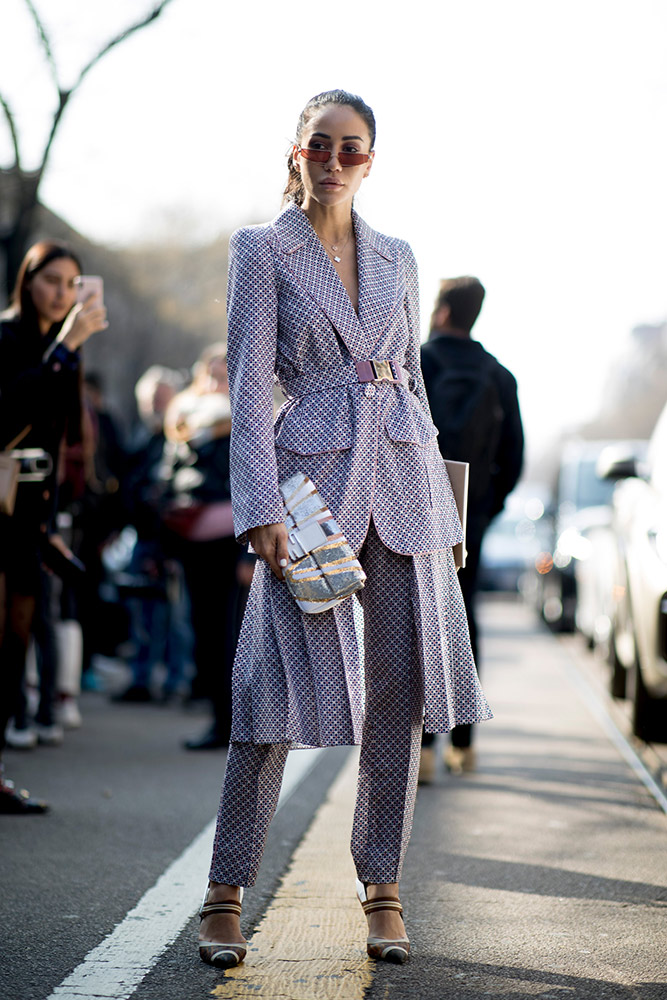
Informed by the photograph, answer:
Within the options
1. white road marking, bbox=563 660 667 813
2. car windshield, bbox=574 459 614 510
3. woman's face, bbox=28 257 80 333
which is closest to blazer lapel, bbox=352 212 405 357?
woman's face, bbox=28 257 80 333

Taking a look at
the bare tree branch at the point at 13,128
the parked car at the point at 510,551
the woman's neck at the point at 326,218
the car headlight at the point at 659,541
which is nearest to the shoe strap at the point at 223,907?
the woman's neck at the point at 326,218

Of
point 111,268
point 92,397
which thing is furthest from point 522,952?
point 111,268

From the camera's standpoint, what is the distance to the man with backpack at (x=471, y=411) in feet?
21.5

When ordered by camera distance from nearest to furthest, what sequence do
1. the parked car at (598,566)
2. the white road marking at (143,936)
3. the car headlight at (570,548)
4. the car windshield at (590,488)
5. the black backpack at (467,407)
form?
the white road marking at (143,936) < the black backpack at (467,407) < the parked car at (598,566) < the car headlight at (570,548) < the car windshield at (590,488)

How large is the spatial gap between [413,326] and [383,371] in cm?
24

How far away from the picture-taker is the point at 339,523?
3.55m

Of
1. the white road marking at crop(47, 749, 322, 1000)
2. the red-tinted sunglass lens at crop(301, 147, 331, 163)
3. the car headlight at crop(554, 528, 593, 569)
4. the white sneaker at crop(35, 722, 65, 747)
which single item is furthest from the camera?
the car headlight at crop(554, 528, 593, 569)

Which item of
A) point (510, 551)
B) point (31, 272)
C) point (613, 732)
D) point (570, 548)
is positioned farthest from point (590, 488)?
point (31, 272)

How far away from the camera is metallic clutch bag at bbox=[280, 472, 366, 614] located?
343 centimetres

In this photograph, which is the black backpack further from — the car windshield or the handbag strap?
the car windshield

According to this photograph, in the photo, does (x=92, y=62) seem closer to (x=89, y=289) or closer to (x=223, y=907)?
(x=89, y=289)

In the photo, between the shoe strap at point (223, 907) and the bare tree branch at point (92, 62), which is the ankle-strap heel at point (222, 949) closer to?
the shoe strap at point (223, 907)

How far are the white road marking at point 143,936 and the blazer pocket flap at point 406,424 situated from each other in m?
1.43

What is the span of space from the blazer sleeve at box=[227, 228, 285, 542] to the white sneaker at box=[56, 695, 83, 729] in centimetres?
506
